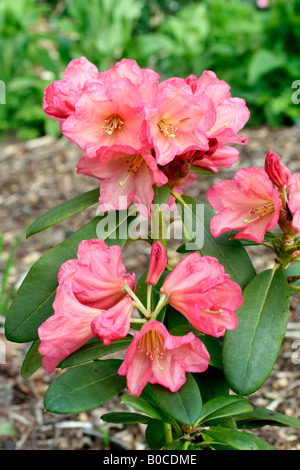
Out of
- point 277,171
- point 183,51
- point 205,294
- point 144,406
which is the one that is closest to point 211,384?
point 144,406

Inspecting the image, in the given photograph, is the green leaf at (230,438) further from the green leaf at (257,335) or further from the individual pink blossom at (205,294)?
the individual pink blossom at (205,294)

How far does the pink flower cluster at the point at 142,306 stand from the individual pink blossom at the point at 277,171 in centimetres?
21

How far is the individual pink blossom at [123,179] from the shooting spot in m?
1.01

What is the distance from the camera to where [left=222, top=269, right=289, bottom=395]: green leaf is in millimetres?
964

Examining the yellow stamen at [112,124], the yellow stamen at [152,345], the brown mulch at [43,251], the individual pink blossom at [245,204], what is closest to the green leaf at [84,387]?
the yellow stamen at [152,345]

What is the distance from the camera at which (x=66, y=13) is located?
7.00m

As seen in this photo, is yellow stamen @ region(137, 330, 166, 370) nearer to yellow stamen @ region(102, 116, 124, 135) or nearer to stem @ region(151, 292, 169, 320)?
stem @ region(151, 292, 169, 320)

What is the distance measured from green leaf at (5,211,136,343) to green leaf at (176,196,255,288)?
134 millimetres

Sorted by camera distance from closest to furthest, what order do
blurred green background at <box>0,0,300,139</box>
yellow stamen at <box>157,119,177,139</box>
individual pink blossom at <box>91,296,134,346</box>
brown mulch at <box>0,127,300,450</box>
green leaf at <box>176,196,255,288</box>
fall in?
individual pink blossom at <box>91,296,134,346</box>, yellow stamen at <box>157,119,177,139</box>, green leaf at <box>176,196,255,288</box>, brown mulch at <box>0,127,300,450</box>, blurred green background at <box>0,0,300,139</box>

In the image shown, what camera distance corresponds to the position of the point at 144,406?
0.94m

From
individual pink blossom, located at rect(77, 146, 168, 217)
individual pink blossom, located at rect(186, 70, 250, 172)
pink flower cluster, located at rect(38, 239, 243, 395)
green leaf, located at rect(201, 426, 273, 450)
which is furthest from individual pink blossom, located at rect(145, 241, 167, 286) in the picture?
green leaf, located at rect(201, 426, 273, 450)

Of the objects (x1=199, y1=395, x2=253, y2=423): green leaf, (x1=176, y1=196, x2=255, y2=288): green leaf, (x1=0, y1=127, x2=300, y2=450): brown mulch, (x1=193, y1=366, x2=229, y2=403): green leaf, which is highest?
(x1=176, y1=196, x2=255, y2=288): green leaf

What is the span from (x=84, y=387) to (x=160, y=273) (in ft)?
0.81
